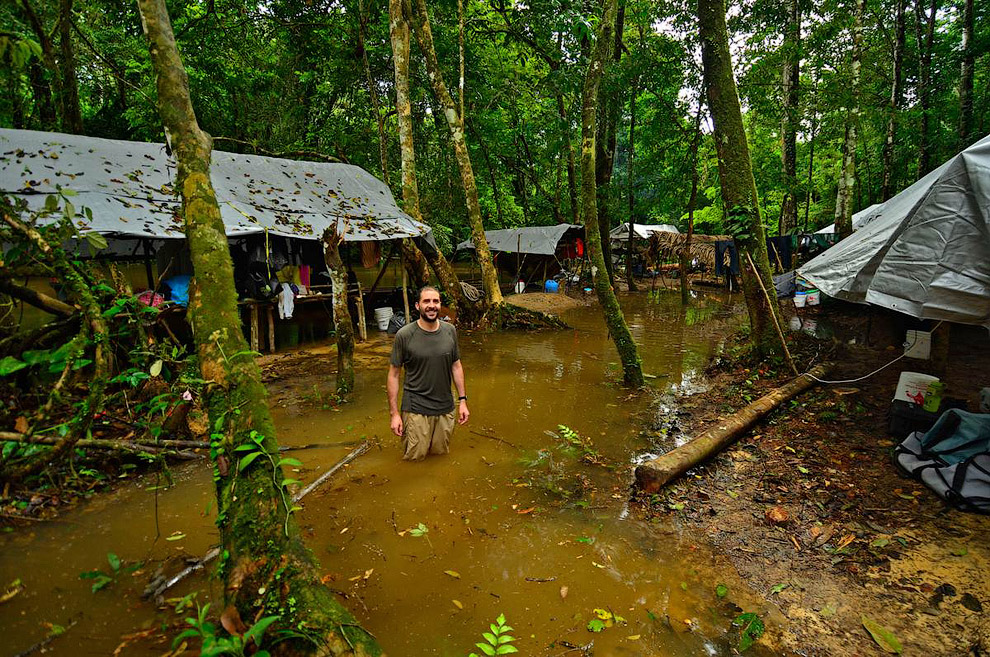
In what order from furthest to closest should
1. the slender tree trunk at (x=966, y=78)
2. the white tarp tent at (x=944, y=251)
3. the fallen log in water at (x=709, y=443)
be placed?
the slender tree trunk at (x=966, y=78), the fallen log in water at (x=709, y=443), the white tarp tent at (x=944, y=251)

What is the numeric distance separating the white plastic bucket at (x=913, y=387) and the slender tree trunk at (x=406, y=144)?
919 cm

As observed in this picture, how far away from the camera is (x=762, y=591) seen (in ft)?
10.5

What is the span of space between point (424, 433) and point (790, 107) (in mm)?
14483

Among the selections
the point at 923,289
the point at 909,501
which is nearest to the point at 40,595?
the point at 909,501

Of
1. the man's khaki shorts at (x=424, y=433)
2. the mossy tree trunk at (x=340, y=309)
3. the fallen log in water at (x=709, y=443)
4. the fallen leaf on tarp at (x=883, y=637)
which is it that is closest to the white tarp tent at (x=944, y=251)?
the fallen log in water at (x=709, y=443)

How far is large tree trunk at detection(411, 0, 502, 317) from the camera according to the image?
35.3ft

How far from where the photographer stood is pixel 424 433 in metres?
4.99

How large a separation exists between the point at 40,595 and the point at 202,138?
3.22 metres

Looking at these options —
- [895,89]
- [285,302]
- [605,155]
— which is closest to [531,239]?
[605,155]

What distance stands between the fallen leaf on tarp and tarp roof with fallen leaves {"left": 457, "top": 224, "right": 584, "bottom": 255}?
15498mm

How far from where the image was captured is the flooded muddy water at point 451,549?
284cm

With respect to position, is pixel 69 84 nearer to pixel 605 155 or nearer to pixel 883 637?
pixel 605 155

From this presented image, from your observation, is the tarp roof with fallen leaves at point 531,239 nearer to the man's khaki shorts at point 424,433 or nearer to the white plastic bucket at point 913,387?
the white plastic bucket at point 913,387

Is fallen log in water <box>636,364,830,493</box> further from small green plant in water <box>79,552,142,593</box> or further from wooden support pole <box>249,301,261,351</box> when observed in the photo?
wooden support pole <box>249,301,261,351</box>
